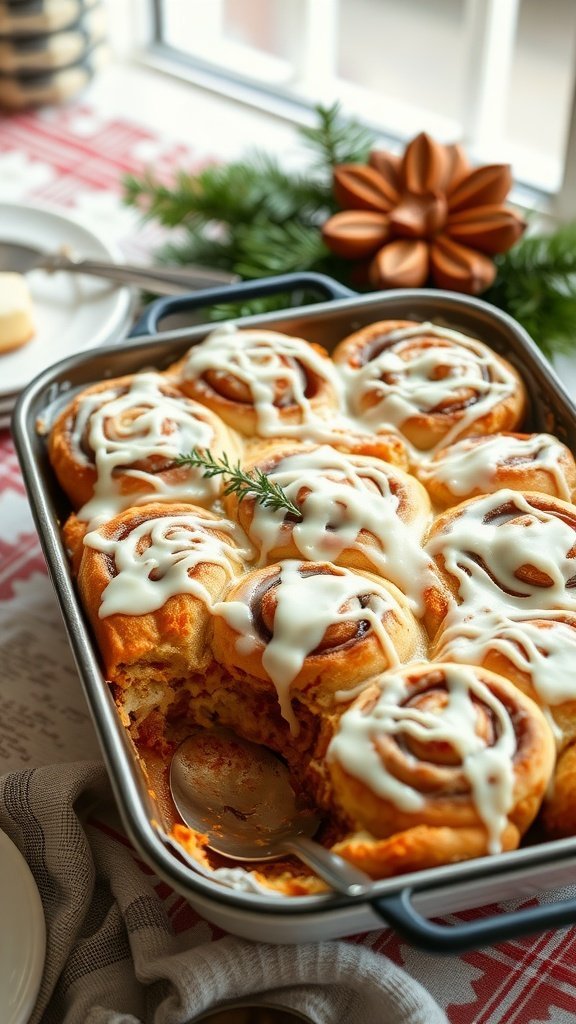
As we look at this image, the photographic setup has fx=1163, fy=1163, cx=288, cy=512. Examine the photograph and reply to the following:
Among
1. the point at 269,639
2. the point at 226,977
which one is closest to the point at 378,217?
the point at 269,639

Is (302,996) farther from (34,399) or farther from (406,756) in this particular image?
(34,399)

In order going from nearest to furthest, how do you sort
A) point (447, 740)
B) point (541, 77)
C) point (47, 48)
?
1. point (447, 740)
2. point (47, 48)
3. point (541, 77)

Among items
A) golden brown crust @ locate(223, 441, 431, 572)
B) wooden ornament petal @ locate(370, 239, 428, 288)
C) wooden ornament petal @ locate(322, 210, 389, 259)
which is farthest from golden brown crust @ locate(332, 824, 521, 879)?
wooden ornament petal @ locate(322, 210, 389, 259)

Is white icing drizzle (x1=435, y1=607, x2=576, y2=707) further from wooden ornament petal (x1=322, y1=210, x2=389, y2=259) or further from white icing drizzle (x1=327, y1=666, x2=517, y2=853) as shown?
wooden ornament petal (x1=322, y1=210, x2=389, y2=259)

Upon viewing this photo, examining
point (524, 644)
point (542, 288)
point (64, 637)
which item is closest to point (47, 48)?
point (542, 288)

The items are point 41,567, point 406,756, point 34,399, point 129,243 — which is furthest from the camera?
point 129,243

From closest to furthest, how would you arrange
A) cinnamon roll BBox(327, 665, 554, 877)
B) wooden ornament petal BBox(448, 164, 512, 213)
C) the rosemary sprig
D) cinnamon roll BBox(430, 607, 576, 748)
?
cinnamon roll BBox(327, 665, 554, 877) → cinnamon roll BBox(430, 607, 576, 748) → the rosemary sprig → wooden ornament petal BBox(448, 164, 512, 213)

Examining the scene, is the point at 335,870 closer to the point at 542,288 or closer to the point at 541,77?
the point at 542,288
